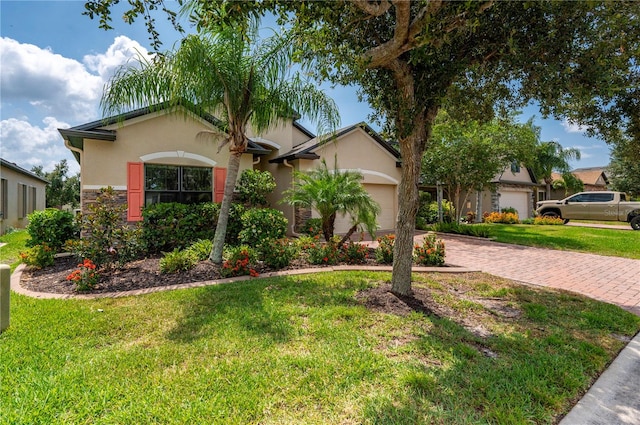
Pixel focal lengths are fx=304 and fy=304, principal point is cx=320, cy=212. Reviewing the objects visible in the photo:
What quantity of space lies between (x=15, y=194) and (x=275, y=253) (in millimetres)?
18117

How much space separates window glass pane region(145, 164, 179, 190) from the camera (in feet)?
33.3

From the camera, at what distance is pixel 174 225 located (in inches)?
349

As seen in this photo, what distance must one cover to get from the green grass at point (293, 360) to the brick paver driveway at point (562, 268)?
1243 mm

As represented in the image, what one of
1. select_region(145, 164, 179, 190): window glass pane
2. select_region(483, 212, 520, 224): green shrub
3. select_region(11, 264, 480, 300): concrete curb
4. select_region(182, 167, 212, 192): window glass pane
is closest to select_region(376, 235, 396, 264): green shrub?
select_region(11, 264, 480, 300): concrete curb

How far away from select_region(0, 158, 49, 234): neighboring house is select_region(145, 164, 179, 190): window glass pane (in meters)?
7.70

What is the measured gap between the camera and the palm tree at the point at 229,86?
620cm

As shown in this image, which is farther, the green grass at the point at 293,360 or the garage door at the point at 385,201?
the garage door at the point at 385,201

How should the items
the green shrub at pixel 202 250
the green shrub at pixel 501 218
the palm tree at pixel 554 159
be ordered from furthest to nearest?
the palm tree at pixel 554 159
the green shrub at pixel 501 218
the green shrub at pixel 202 250

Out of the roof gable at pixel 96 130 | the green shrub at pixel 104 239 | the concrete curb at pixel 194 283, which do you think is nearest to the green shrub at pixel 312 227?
the concrete curb at pixel 194 283

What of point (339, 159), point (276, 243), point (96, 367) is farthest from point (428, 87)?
point (339, 159)

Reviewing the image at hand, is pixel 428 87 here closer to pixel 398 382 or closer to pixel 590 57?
pixel 590 57

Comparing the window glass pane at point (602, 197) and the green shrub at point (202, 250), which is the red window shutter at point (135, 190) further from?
the window glass pane at point (602, 197)

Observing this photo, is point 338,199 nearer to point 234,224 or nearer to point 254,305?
point 234,224

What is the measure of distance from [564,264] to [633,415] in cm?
725
